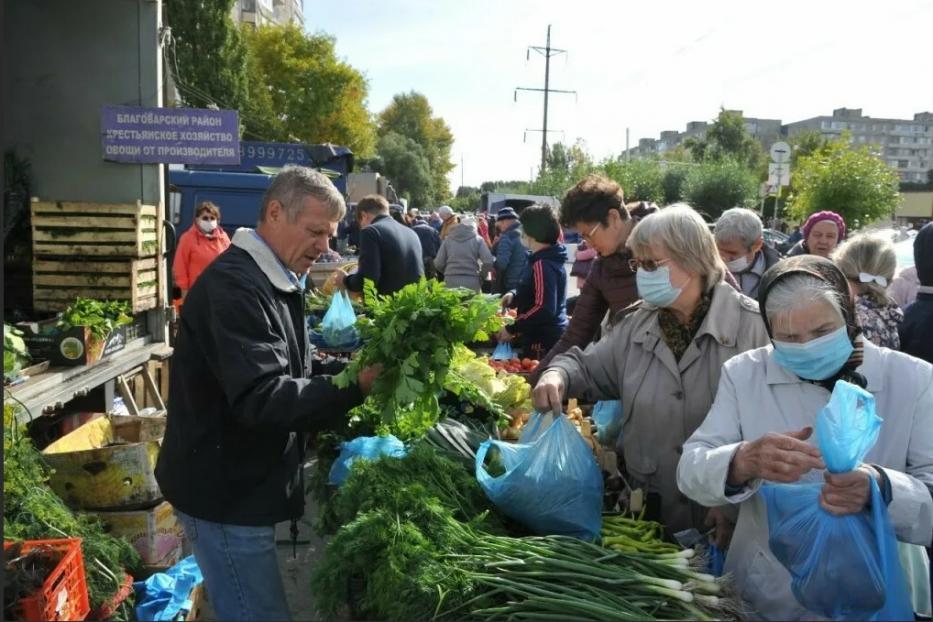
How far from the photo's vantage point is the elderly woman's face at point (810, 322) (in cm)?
198

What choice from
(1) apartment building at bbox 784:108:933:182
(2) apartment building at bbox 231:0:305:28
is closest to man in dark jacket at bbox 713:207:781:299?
(2) apartment building at bbox 231:0:305:28

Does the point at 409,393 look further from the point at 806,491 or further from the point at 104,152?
the point at 104,152

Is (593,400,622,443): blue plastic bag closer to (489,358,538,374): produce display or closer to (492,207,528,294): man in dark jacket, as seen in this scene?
(489,358,538,374): produce display

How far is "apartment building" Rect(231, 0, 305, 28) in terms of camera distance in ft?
154

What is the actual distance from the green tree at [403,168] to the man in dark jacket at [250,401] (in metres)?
53.8

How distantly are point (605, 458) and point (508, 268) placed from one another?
6.91 m

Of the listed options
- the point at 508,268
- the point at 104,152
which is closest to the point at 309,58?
the point at 508,268

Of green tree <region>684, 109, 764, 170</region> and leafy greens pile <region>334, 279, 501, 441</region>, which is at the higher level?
green tree <region>684, 109, 764, 170</region>

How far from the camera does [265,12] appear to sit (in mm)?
54250

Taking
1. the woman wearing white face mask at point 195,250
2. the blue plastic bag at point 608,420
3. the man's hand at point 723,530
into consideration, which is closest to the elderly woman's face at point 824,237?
the blue plastic bag at point 608,420

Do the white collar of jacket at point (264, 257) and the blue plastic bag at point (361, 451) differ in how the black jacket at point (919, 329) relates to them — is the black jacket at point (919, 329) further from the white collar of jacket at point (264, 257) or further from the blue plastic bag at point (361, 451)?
the white collar of jacket at point (264, 257)

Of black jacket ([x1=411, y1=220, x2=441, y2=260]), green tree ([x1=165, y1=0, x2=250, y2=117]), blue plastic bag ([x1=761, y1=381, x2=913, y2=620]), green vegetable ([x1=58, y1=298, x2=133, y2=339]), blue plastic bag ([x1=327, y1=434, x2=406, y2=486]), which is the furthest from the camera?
green tree ([x1=165, y1=0, x2=250, y2=117])

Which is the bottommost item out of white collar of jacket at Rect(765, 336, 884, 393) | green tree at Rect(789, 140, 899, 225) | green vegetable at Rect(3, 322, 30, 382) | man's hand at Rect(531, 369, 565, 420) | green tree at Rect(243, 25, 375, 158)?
green vegetable at Rect(3, 322, 30, 382)

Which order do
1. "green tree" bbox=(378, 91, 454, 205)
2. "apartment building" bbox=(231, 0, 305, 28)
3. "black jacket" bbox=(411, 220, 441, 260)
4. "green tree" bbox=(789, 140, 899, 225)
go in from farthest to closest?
1. "green tree" bbox=(378, 91, 454, 205)
2. "apartment building" bbox=(231, 0, 305, 28)
3. "green tree" bbox=(789, 140, 899, 225)
4. "black jacket" bbox=(411, 220, 441, 260)
